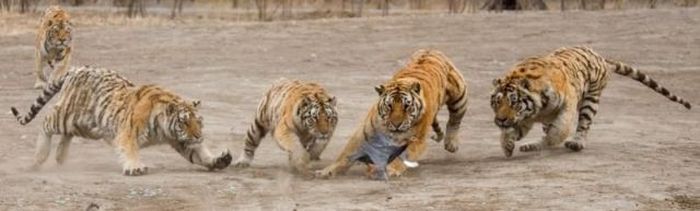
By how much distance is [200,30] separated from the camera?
2556cm

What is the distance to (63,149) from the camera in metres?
11.3

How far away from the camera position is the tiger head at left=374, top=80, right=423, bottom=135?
10.2 m

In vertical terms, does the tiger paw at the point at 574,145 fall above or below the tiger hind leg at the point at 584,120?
below

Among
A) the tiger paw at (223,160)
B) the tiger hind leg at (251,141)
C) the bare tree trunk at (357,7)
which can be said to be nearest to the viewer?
the tiger paw at (223,160)

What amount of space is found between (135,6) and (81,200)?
89.3ft

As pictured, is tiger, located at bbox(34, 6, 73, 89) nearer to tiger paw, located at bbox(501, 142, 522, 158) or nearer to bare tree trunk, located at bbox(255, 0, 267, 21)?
tiger paw, located at bbox(501, 142, 522, 158)

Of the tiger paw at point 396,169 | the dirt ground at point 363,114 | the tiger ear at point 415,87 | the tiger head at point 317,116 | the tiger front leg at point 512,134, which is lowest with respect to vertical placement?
the dirt ground at point 363,114

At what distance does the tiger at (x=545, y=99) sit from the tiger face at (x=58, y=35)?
7.78 meters

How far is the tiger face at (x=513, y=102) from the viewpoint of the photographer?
11023 mm

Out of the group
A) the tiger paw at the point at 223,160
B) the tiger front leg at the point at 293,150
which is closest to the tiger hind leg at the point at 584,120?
the tiger front leg at the point at 293,150

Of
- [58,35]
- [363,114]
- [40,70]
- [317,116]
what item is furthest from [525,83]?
[40,70]

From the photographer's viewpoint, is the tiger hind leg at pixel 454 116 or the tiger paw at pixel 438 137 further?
the tiger paw at pixel 438 137

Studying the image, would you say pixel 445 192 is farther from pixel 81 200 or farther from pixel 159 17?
pixel 159 17

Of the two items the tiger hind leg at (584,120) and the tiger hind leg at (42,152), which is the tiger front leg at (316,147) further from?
the tiger hind leg at (584,120)
